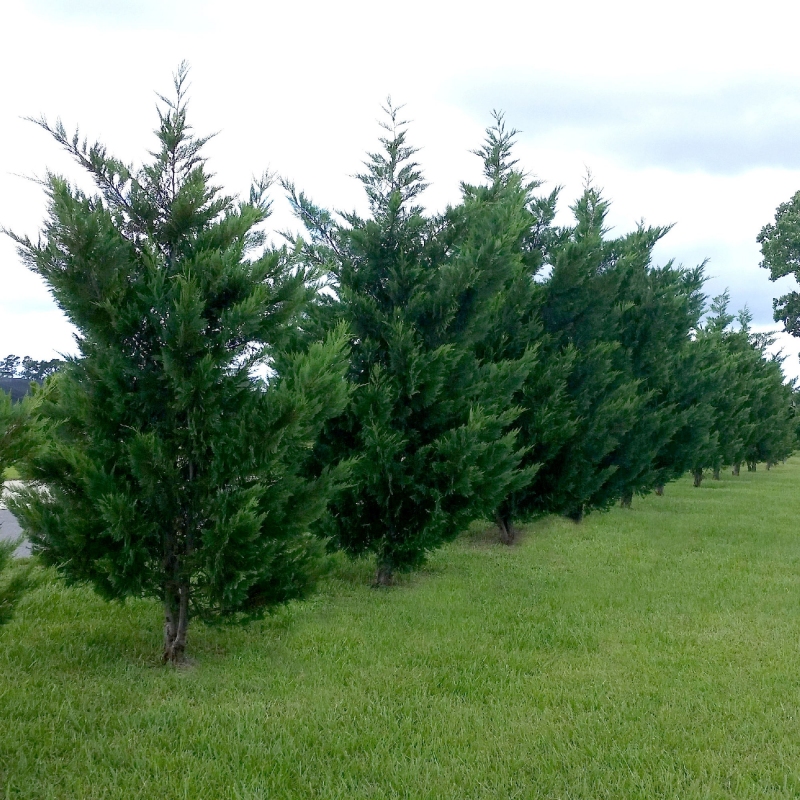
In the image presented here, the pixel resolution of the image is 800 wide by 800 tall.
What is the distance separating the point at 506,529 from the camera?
46.4ft

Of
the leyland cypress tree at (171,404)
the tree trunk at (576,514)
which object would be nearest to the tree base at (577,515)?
the tree trunk at (576,514)

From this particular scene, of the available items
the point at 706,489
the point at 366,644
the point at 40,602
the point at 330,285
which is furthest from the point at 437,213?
the point at 706,489

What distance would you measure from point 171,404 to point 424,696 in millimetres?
3070

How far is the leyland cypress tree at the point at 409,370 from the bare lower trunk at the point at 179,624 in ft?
10.1

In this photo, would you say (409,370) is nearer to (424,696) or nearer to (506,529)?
(424,696)

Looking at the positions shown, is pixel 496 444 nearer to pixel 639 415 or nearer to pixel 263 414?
pixel 263 414

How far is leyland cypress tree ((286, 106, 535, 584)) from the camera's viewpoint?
963cm

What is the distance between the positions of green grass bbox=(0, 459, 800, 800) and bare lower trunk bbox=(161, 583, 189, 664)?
231mm

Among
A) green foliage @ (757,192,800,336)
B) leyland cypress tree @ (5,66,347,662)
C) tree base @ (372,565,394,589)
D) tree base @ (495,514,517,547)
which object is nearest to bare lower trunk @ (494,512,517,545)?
tree base @ (495,514,517,547)

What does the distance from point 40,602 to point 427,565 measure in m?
5.35

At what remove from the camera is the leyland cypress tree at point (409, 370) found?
31.6ft

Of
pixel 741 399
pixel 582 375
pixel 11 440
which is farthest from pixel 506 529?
pixel 741 399

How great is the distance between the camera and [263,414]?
6531 mm

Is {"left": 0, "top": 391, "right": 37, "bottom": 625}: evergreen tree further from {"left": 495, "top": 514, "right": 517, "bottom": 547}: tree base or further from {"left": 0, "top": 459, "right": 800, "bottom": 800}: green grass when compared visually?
{"left": 495, "top": 514, "right": 517, "bottom": 547}: tree base
